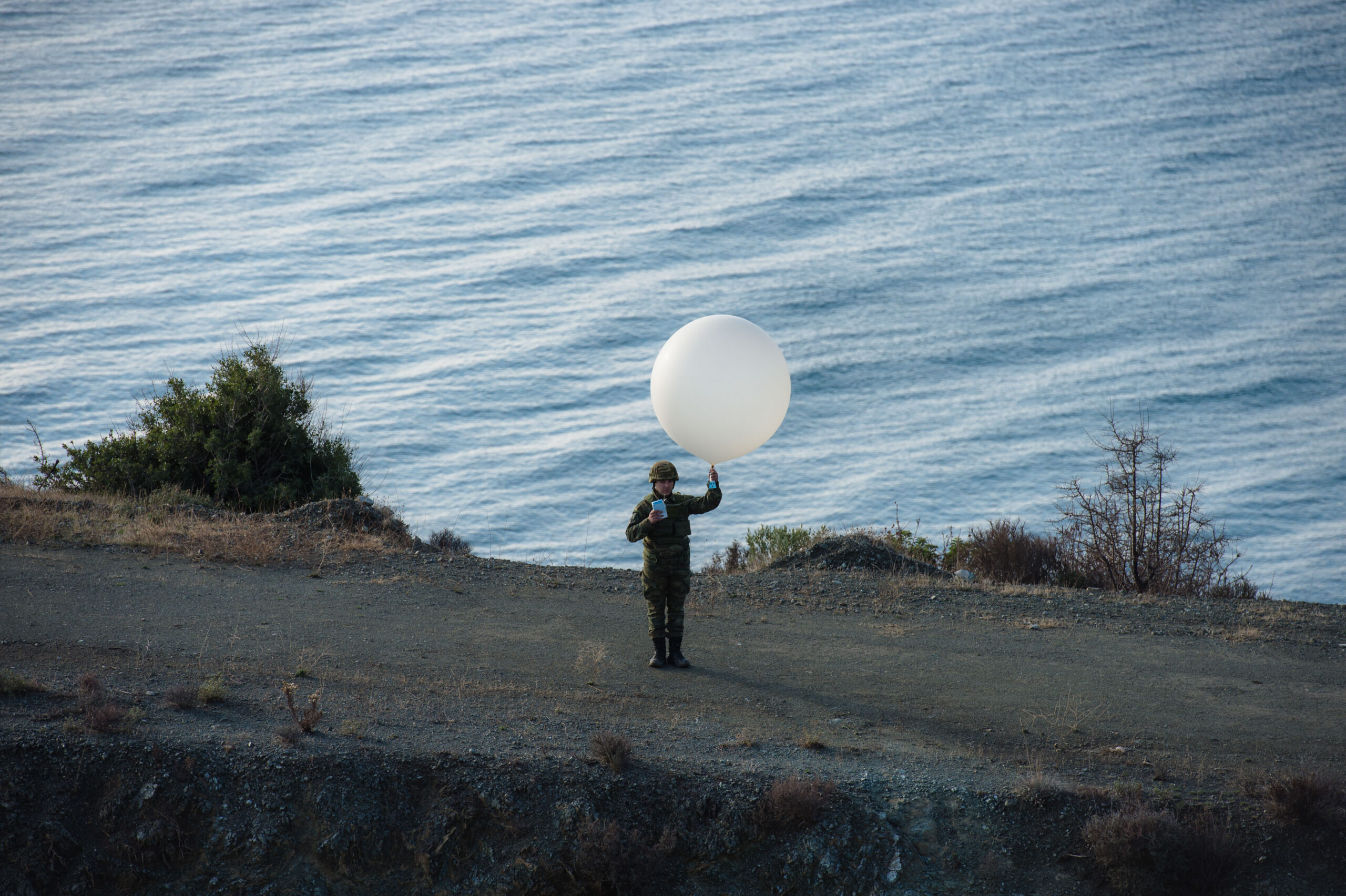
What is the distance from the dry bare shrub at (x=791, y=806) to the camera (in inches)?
279

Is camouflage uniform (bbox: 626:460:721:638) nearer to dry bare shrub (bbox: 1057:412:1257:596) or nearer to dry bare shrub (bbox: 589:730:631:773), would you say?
dry bare shrub (bbox: 589:730:631:773)

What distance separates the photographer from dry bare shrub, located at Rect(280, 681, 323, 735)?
766 centimetres

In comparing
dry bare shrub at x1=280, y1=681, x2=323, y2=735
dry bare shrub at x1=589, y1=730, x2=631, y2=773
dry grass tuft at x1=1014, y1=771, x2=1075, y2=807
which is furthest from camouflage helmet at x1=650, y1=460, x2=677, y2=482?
dry grass tuft at x1=1014, y1=771, x2=1075, y2=807

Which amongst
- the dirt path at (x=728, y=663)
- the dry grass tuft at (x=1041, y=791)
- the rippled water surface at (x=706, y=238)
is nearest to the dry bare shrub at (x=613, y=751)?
the dirt path at (x=728, y=663)

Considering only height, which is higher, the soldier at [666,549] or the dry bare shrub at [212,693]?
the soldier at [666,549]

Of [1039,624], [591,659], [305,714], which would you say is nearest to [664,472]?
[591,659]

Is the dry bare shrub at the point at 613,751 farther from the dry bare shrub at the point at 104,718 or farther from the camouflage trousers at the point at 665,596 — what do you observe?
the dry bare shrub at the point at 104,718

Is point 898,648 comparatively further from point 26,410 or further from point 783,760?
point 26,410

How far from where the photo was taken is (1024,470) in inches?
1401

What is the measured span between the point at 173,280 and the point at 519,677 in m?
48.0

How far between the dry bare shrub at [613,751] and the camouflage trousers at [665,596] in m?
2.14

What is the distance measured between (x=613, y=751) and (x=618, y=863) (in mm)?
850

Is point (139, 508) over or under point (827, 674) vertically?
over

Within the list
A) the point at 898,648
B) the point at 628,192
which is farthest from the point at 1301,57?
the point at 898,648
